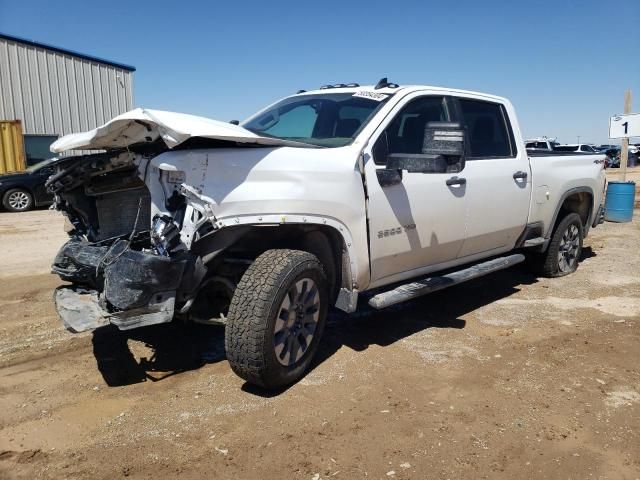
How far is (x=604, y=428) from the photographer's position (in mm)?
3150

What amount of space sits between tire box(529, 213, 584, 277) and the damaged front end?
4594 millimetres

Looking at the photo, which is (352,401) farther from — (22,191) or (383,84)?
(22,191)

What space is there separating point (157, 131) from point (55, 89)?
1806cm

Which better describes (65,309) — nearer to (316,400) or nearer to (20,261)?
(316,400)

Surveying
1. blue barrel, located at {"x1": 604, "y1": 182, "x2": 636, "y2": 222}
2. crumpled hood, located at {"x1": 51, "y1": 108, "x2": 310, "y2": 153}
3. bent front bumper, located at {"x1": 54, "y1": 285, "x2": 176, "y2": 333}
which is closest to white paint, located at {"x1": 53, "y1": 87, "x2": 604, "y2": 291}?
crumpled hood, located at {"x1": 51, "y1": 108, "x2": 310, "y2": 153}

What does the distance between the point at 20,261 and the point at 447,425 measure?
649 cm

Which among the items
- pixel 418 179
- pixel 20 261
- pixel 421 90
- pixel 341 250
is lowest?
pixel 20 261

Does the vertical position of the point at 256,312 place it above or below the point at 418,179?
below

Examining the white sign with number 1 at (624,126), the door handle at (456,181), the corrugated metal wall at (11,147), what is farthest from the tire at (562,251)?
the corrugated metal wall at (11,147)

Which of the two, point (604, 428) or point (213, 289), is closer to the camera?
point (604, 428)

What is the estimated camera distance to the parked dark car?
1345 cm

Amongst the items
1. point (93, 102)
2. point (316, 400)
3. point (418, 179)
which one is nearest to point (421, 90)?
point (418, 179)

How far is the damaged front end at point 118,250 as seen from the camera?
10.2 ft

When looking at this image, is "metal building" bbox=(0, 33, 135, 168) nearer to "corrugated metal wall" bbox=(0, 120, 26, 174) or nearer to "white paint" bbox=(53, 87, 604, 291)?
"corrugated metal wall" bbox=(0, 120, 26, 174)
